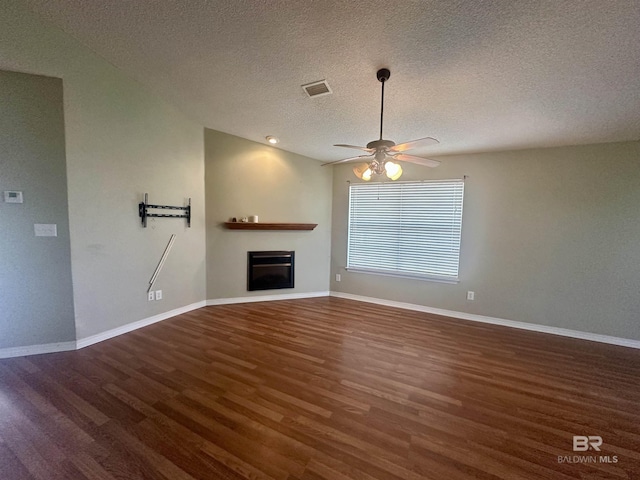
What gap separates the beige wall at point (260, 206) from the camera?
12.8 ft

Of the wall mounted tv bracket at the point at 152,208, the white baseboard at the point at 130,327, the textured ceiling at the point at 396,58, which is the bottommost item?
the white baseboard at the point at 130,327

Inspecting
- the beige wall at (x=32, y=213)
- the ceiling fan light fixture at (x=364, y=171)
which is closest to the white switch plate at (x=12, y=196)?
the beige wall at (x=32, y=213)

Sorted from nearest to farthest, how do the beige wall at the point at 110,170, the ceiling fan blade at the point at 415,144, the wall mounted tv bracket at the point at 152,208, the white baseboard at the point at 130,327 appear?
1. the ceiling fan blade at the point at 415,144
2. the beige wall at the point at 110,170
3. the white baseboard at the point at 130,327
4. the wall mounted tv bracket at the point at 152,208

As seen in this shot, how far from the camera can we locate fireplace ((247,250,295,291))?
13.9 ft

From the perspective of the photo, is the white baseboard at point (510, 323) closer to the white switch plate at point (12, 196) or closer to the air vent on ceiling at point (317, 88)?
the air vent on ceiling at point (317, 88)

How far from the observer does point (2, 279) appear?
225 centimetres

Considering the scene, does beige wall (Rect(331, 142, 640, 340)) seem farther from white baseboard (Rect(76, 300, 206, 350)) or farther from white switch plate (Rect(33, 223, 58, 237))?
white switch plate (Rect(33, 223, 58, 237))

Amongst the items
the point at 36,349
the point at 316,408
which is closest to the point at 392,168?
the point at 316,408

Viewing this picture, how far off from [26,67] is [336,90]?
267 cm

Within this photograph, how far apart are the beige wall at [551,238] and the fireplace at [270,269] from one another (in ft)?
7.39

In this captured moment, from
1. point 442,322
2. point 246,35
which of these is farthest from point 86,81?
point 442,322

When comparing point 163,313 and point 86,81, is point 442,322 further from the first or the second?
point 86,81

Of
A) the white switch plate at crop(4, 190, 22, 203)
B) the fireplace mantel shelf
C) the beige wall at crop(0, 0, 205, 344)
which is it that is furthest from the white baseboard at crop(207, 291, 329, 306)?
the white switch plate at crop(4, 190, 22, 203)

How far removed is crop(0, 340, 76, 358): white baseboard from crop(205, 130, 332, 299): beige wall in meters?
1.68
